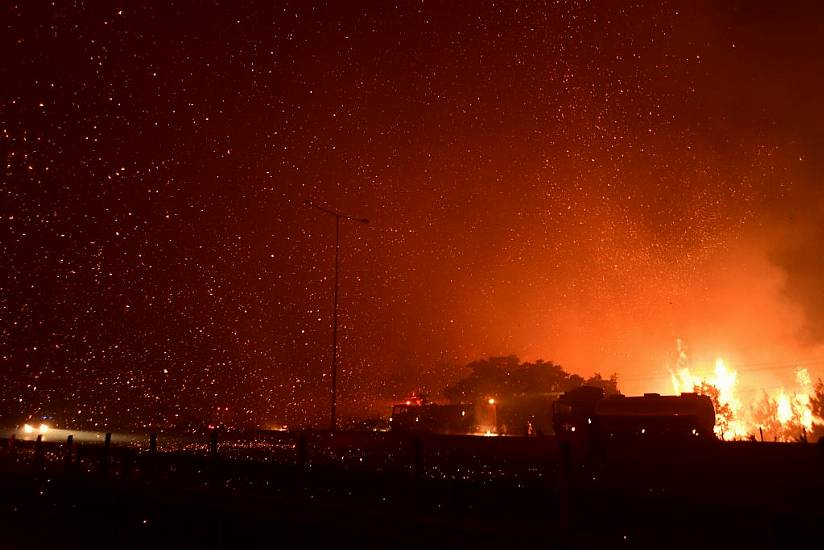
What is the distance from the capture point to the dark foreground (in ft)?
23.4

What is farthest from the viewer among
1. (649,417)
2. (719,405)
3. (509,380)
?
(719,405)

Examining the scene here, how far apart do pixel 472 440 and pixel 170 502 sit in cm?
822

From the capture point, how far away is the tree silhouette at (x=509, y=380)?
237 ft

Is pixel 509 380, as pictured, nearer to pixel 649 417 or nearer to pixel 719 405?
pixel 719 405

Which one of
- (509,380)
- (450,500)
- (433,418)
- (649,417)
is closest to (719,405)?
(509,380)

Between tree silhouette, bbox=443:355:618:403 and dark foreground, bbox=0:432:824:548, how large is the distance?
5500cm

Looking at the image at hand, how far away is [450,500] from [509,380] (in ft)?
216

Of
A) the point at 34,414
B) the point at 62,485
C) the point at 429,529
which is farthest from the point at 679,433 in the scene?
the point at 34,414

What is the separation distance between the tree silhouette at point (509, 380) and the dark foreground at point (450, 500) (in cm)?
5500

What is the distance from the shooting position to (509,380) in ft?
242

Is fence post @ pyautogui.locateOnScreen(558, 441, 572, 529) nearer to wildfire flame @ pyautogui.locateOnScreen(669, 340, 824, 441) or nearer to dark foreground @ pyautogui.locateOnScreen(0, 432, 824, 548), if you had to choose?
dark foreground @ pyautogui.locateOnScreen(0, 432, 824, 548)

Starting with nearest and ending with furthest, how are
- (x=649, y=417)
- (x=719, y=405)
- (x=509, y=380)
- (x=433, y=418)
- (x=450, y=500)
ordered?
(x=450, y=500)
(x=649, y=417)
(x=433, y=418)
(x=509, y=380)
(x=719, y=405)

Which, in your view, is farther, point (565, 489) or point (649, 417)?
point (649, 417)

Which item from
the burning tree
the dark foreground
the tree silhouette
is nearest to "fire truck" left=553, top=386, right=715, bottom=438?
the dark foreground
